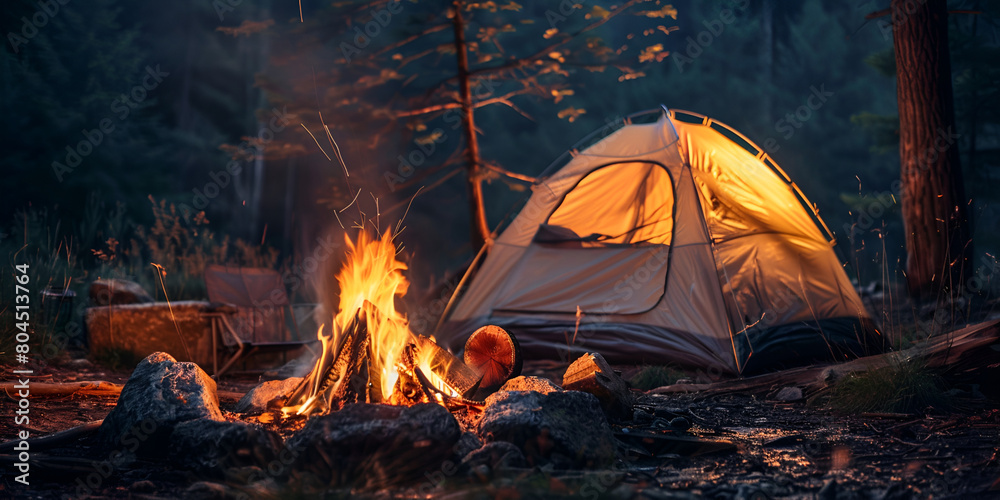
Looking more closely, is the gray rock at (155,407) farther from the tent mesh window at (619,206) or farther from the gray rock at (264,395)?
the tent mesh window at (619,206)

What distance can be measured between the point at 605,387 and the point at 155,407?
7.27ft

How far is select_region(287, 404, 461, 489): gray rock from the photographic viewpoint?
258 cm

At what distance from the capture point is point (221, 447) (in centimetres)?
271

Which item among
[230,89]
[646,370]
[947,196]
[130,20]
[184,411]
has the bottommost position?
[646,370]

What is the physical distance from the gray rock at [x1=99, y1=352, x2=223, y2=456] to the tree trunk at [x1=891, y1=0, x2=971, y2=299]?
240 inches

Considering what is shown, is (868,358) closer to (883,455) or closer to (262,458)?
(883,455)

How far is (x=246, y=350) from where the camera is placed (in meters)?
5.62

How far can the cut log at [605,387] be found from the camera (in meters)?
3.63

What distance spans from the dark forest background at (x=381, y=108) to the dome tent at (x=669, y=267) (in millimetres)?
3011

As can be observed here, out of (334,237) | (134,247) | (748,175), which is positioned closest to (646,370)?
(748,175)

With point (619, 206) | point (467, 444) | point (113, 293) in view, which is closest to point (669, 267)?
point (619, 206)

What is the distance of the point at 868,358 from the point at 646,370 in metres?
1.58

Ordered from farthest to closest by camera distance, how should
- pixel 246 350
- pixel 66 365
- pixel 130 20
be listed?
pixel 130 20, pixel 246 350, pixel 66 365

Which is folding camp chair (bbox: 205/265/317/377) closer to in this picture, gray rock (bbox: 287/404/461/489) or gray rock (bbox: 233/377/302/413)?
gray rock (bbox: 233/377/302/413)
